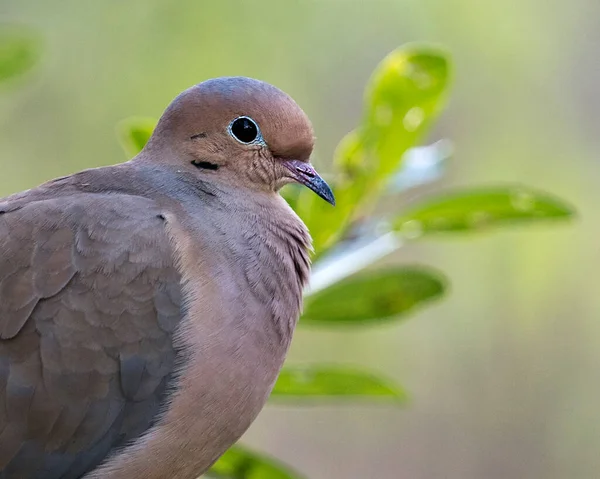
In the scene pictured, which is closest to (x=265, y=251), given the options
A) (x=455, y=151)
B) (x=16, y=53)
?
(x=16, y=53)

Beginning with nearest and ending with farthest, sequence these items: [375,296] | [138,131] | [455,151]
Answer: [375,296] < [138,131] < [455,151]

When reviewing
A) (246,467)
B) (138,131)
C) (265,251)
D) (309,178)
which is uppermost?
(138,131)

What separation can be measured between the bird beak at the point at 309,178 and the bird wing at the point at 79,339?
1.29 ft

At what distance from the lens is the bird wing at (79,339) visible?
2008mm

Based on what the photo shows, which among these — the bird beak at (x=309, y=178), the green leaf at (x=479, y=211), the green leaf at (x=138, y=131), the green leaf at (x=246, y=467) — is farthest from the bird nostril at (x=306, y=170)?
the green leaf at (x=246, y=467)

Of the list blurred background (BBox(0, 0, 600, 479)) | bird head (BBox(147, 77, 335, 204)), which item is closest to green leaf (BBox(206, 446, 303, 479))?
bird head (BBox(147, 77, 335, 204))

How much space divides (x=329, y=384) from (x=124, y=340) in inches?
18.5

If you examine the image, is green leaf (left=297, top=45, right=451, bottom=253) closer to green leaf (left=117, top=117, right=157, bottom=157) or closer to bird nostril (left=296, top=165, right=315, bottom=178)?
bird nostril (left=296, top=165, right=315, bottom=178)

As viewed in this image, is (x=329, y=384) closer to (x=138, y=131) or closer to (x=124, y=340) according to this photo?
(x=124, y=340)

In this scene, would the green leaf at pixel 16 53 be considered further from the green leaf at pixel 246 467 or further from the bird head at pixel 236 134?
the green leaf at pixel 246 467

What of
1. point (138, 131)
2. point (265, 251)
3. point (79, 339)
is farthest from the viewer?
point (138, 131)

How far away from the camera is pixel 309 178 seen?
2324mm

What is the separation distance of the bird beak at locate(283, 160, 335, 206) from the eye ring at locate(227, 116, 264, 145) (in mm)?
92

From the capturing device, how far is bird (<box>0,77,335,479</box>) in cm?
201
